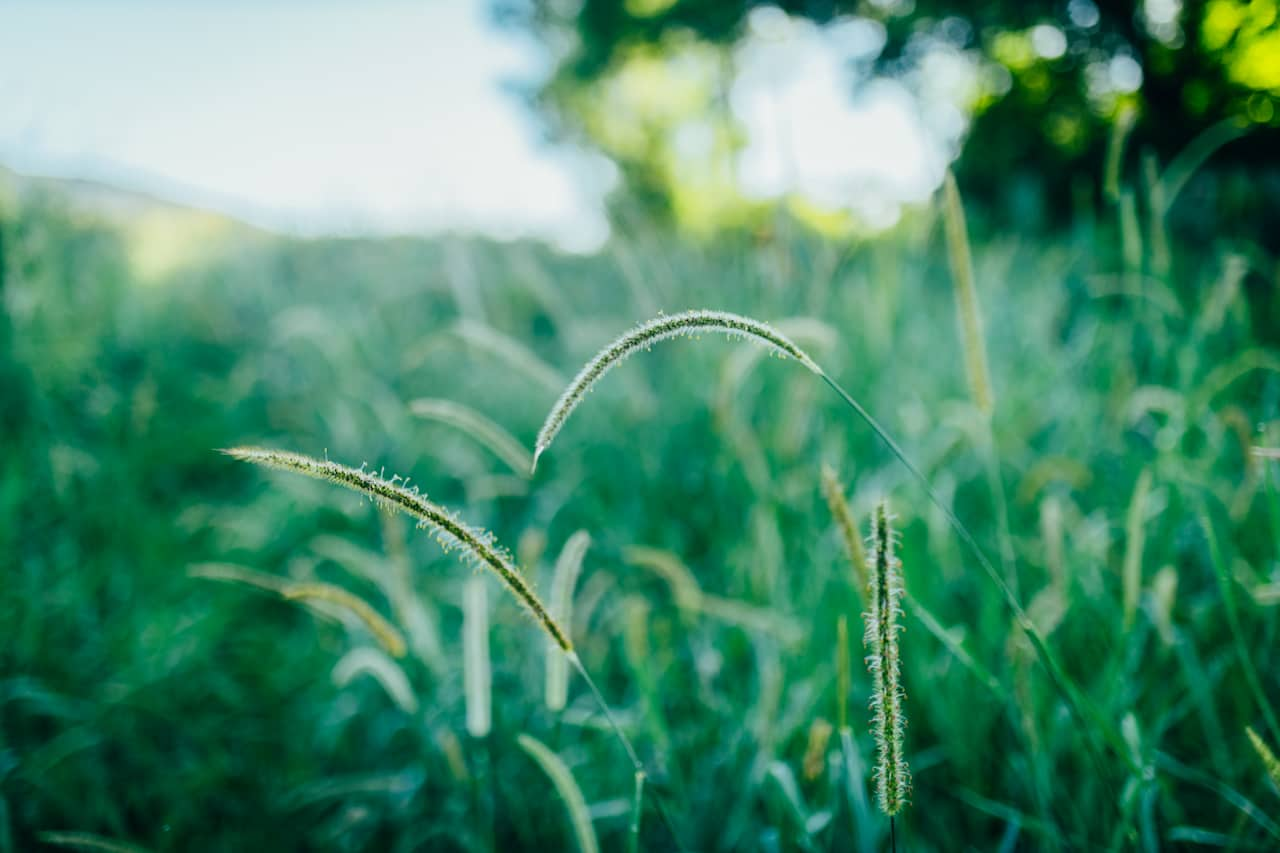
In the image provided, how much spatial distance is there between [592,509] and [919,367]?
149 centimetres

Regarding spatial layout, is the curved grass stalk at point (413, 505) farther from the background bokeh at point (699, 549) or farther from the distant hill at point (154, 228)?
the distant hill at point (154, 228)

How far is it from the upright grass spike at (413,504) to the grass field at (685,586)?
1.33ft

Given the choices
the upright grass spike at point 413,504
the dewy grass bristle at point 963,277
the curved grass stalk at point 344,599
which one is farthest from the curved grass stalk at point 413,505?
the dewy grass bristle at point 963,277

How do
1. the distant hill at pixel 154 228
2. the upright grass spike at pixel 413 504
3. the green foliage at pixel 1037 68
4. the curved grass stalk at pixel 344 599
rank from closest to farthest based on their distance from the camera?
1. the upright grass spike at pixel 413 504
2. the curved grass stalk at pixel 344 599
3. the green foliage at pixel 1037 68
4. the distant hill at pixel 154 228

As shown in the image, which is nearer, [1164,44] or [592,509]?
[592,509]

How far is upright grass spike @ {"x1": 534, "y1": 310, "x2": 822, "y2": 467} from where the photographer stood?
588 millimetres

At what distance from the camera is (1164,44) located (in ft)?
12.8

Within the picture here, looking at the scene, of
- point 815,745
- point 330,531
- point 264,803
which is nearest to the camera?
point 815,745

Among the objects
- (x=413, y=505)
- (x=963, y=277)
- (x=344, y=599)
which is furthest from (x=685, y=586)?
(x=413, y=505)

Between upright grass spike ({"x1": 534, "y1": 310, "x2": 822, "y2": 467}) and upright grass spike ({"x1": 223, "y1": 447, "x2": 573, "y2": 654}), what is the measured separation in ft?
0.33

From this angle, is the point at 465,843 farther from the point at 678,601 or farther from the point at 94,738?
the point at 94,738

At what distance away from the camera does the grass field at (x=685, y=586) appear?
1274 millimetres

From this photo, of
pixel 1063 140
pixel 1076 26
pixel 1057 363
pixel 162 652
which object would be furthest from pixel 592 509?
pixel 1063 140

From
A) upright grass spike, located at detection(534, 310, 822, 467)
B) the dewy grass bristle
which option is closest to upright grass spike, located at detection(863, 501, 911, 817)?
upright grass spike, located at detection(534, 310, 822, 467)
